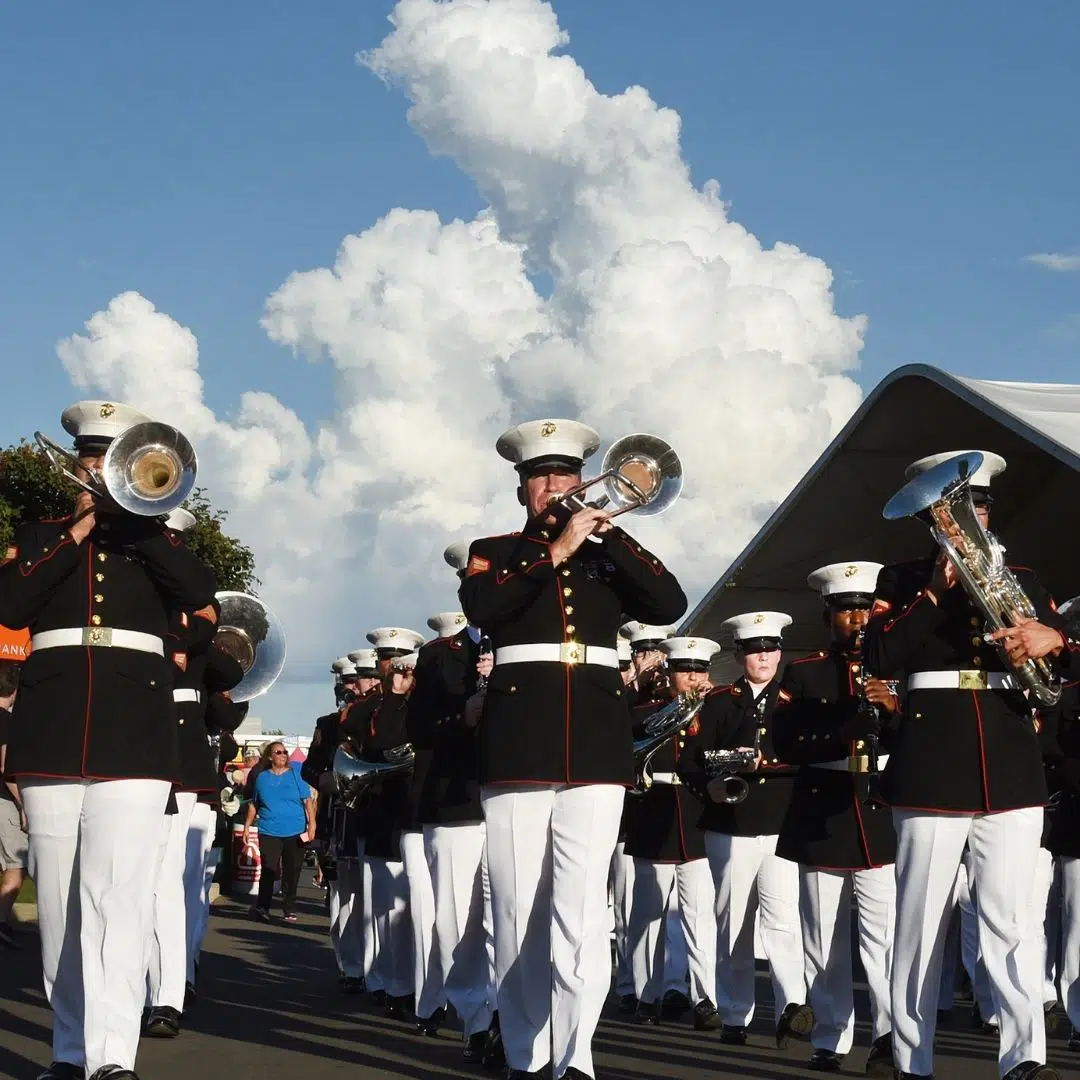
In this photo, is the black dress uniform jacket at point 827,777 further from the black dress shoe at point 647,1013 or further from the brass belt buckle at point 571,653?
the black dress shoe at point 647,1013

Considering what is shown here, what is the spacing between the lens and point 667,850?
11469mm

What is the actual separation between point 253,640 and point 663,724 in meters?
2.49

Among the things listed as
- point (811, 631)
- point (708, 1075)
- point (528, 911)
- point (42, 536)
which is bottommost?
point (708, 1075)

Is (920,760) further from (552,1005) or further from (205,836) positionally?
(205,836)

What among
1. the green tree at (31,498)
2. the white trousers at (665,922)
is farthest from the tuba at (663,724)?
the green tree at (31,498)

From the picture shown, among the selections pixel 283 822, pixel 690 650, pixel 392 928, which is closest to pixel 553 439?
pixel 690 650

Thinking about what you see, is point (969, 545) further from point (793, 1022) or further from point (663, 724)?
point (663, 724)

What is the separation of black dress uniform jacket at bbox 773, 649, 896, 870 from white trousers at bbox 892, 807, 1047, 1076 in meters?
1.67

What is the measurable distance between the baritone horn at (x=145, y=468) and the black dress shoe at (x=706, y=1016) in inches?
206

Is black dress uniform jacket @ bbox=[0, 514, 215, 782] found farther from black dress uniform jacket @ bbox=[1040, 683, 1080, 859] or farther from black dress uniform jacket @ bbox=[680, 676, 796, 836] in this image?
black dress uniform jacket @ bbox=[1040, 683, 1080, 859]

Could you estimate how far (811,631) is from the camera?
3247 cm

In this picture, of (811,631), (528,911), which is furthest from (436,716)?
(811,631)

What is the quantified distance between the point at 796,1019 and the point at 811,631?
902 inches

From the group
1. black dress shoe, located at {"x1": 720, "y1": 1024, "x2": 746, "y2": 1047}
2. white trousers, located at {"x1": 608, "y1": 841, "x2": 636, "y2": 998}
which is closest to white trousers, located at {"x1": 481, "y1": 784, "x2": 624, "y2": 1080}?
black dress shoe, located at {"x1": 720, "y1": 1024, "x2": 746, "y2": 1047}
